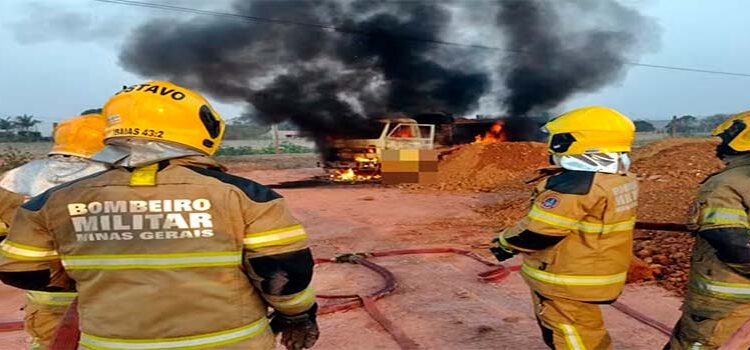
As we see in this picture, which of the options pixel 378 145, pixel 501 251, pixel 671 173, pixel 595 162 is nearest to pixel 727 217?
pixel 595 162

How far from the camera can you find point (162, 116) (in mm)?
1744

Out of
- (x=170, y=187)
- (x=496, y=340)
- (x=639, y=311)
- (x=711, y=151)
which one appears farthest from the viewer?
(x=711, y=151)

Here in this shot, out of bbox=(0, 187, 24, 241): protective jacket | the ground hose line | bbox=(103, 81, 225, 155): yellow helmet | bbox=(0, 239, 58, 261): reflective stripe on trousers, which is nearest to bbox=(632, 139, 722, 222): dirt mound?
the ground hose line

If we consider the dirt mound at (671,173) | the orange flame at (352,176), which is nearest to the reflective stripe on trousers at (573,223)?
the dirt mound at (671,173)

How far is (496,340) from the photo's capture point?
165 inches

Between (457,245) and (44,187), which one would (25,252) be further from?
(457,245)

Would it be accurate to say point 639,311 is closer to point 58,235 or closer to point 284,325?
point 284,325

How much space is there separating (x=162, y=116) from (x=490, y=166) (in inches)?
665

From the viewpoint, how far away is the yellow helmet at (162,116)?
1.73 m

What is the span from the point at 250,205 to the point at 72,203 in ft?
1.77

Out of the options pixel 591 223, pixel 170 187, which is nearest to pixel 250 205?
pixel 170 187

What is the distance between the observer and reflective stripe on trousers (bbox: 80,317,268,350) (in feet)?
5.66

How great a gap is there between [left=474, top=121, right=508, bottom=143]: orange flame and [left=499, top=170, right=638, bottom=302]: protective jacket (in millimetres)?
19997

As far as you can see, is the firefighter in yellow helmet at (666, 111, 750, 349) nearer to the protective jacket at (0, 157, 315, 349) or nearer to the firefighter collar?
the firefighter collar
